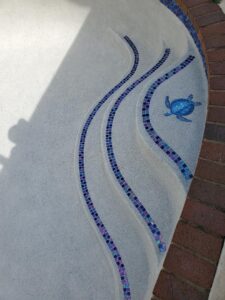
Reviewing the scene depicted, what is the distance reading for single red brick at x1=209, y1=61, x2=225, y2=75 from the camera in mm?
3298

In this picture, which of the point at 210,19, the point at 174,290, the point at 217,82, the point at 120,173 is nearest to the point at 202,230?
the point at 174,290

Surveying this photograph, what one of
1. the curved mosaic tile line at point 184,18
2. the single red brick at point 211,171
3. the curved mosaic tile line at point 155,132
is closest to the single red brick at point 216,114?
the single red brick at point 211,171

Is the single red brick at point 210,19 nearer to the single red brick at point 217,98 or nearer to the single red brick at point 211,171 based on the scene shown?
the single red brick at point 217,98

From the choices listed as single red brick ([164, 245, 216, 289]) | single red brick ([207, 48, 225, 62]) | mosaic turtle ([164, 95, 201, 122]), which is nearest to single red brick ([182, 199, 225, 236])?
single red brick ([164, 245, 216, 289])

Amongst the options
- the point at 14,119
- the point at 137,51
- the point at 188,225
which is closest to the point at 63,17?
the point at 137,51

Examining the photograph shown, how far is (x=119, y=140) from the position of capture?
425 centimetres

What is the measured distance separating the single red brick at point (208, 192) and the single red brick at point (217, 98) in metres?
0.91

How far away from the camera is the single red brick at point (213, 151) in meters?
2.59

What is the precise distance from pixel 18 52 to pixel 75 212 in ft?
12.7

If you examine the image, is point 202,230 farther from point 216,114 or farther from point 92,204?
point 92,204

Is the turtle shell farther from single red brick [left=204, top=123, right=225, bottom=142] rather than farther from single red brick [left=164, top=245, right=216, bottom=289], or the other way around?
single red brick [left=164, top=245, right=216, bottom=289]

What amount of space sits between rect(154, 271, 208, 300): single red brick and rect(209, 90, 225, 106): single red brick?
5.40 ft

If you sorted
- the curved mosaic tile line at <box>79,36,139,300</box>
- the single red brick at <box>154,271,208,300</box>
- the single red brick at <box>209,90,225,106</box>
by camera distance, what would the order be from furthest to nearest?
the curved mosaic tile line at <box>79,36,139,300</box>, the single red brick at <box>209,90,225,106</box>, the single red brick at <box>154,271,208,300</box>

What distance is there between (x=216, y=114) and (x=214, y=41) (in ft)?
3.78
